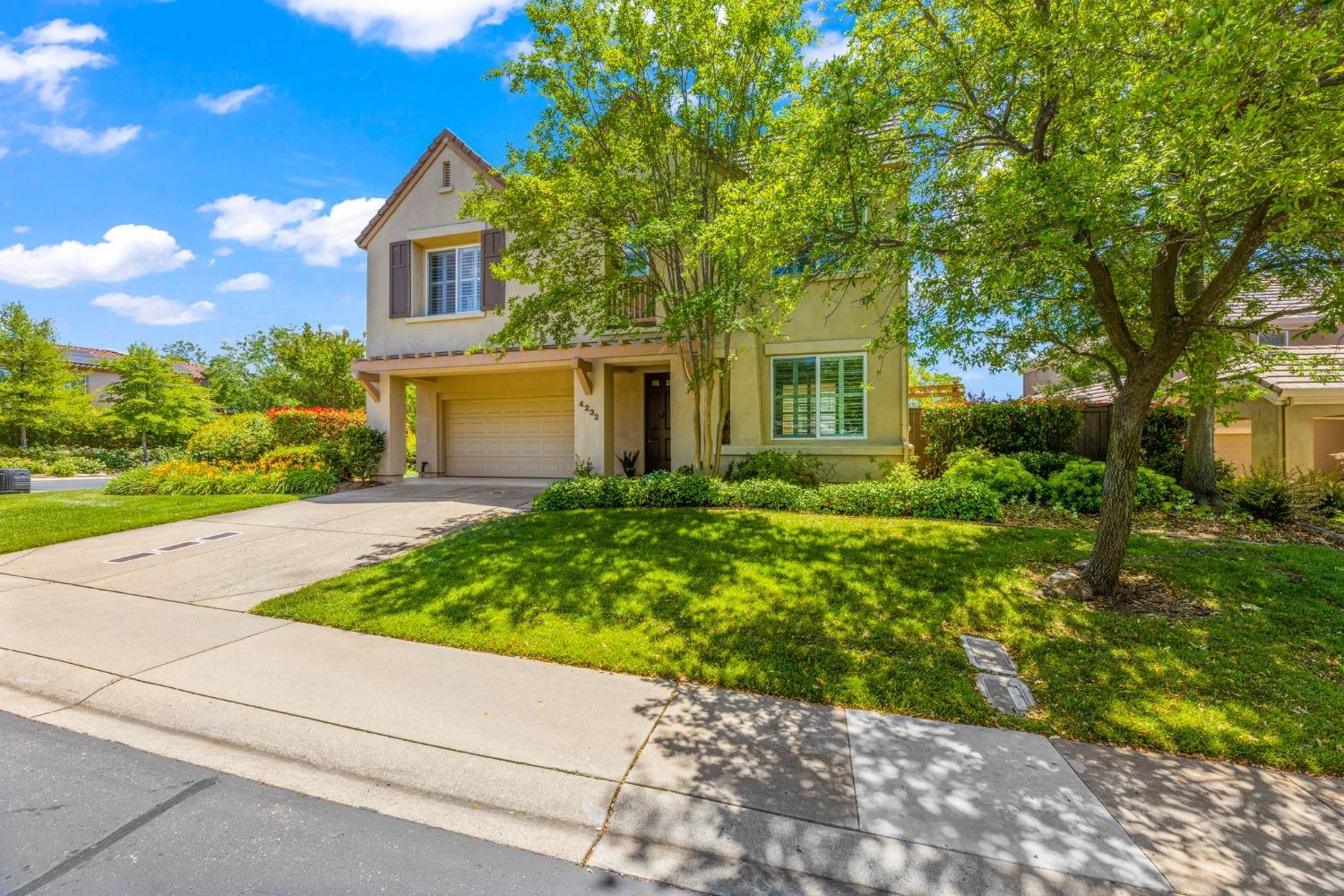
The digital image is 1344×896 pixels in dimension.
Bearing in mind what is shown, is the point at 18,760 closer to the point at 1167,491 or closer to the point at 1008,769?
the point at 1008,769

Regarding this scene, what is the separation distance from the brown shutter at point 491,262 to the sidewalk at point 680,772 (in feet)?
32.3

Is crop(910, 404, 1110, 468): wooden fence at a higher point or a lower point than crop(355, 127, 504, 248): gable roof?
lower

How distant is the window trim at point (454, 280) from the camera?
45.8 ft

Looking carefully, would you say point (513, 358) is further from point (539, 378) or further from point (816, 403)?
point (816, 403)

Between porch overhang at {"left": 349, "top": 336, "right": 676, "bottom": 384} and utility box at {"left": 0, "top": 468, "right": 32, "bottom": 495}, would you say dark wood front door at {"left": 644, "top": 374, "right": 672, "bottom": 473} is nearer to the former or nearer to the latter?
porch overhang at {"left": 349, "top": 336, "right": 676, "bottom": 384}

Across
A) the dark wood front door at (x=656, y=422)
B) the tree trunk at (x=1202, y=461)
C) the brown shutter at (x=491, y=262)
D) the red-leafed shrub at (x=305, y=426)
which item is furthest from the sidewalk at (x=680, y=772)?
the red-leafed shrub at (x=305, y=426)

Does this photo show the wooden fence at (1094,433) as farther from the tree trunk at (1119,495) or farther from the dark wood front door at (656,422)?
the dark wood front door at (656,422)

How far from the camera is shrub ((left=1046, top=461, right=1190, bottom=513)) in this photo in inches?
348

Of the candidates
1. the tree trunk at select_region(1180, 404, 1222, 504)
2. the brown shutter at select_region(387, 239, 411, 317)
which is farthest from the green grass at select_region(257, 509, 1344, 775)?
the brown shutter at select_region(387, 239, 411, 317)

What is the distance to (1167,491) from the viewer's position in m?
9.06

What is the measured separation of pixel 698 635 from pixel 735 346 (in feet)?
26.1

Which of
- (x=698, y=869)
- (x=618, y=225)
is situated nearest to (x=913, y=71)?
(x=618, y=225)

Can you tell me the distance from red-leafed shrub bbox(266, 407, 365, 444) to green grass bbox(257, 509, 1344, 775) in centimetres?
1024

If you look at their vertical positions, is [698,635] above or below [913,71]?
below
